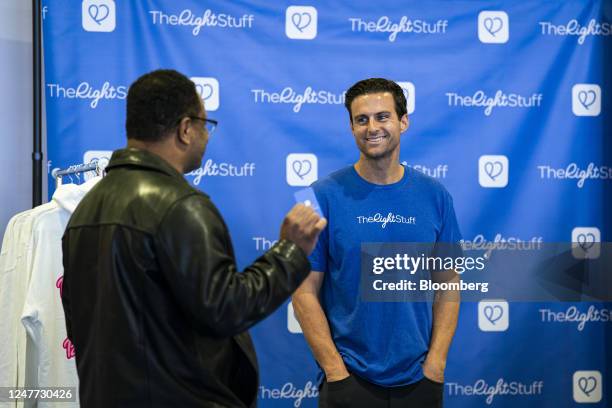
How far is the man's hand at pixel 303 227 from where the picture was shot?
5.65ft

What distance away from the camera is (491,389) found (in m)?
3.75

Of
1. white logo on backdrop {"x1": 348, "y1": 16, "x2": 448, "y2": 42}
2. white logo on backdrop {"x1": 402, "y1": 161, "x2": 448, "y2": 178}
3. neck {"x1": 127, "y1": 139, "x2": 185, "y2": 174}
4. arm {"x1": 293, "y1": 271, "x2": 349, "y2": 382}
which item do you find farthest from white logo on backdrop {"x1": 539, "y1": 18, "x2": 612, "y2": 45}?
neck {"x1": 127, "y1": 139, "x2": 185, "y2": 174}

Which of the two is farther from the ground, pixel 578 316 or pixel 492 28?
pixel 492 28

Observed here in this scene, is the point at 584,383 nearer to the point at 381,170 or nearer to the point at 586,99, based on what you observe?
the point at 586,99

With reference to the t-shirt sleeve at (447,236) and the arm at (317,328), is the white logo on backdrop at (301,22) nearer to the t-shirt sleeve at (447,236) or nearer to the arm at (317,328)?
the t-shirt sleeve at (447,236)

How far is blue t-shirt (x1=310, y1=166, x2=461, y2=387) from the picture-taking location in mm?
2508

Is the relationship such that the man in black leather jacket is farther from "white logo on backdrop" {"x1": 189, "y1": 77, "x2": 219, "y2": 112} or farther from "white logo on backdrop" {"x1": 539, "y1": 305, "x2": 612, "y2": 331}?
"white logo on backdrop" {"x1": 539, "y1": 305, "x2": 612, "y2": 331}

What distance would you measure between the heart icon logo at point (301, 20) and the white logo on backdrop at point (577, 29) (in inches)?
48.0

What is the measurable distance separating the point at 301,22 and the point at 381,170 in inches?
52.6

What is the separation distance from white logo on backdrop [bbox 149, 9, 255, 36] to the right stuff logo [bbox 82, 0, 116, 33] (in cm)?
19

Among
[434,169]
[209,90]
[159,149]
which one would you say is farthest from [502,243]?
[159,149]

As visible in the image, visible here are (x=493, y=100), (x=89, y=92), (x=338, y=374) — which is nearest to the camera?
(x=338, y=374)

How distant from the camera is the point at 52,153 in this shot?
3471 millimetres

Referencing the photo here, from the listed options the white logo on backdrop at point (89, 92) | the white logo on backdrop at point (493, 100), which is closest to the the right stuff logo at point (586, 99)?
the white logo on backdrop at point (493, 100)
